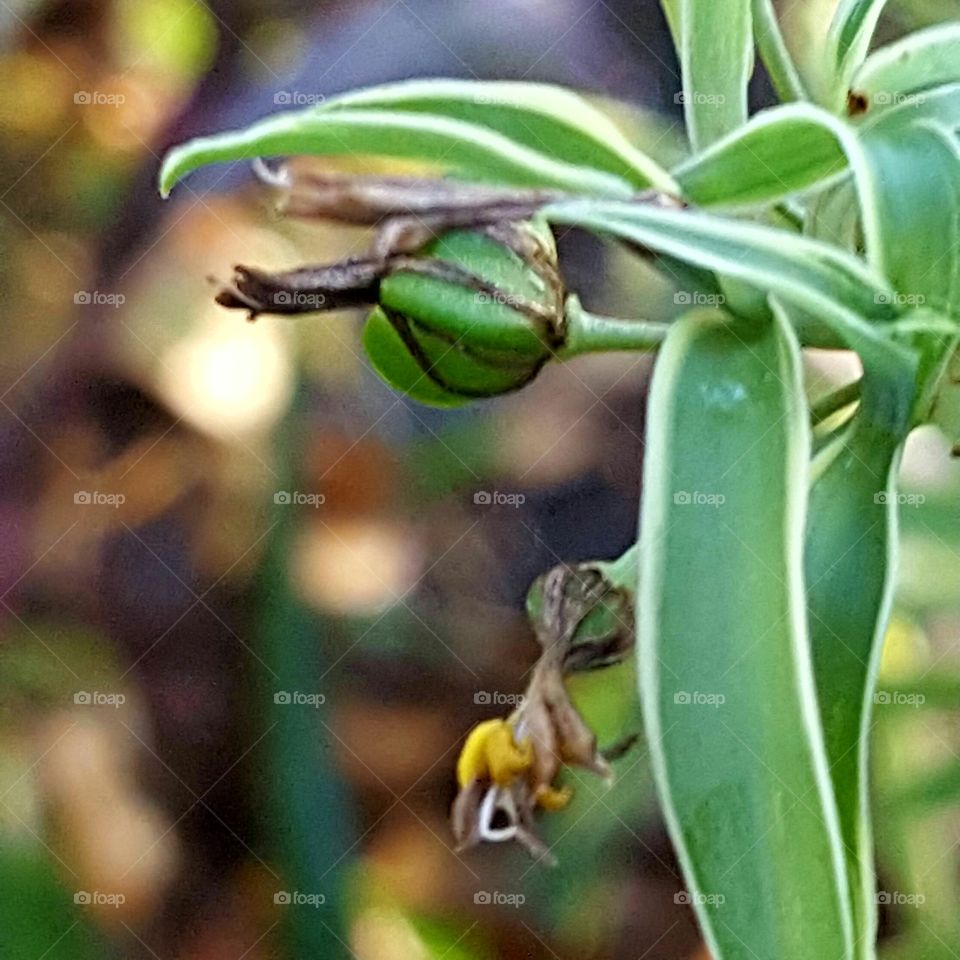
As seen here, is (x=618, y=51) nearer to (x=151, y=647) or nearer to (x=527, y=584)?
(x=527, y=584)

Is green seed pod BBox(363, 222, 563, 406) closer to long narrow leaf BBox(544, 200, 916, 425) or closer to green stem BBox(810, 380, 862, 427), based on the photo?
long narrow leaf BBox(544, 200, 916, 425)

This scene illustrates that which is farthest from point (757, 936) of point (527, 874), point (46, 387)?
point (46, 387)

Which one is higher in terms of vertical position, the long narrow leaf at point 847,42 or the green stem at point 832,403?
the long narrow leaf at point 847,42

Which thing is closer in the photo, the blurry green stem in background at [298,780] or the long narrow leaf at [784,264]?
the long narrow leaf at [784,264]

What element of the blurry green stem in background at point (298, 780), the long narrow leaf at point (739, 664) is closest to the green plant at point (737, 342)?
the long narrow leaf at point (739, 664)

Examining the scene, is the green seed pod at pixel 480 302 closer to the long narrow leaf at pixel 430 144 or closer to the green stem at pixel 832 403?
the long narrow leaf at pixel 430 144

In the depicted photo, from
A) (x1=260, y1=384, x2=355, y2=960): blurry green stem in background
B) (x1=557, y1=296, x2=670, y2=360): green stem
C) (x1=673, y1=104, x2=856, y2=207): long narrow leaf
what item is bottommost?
(x1=260, y1=384, x2=355, y2=960): blurry green stem in background

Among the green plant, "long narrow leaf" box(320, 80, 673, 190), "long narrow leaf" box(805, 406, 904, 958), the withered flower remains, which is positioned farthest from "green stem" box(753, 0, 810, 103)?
the withered flower remains
